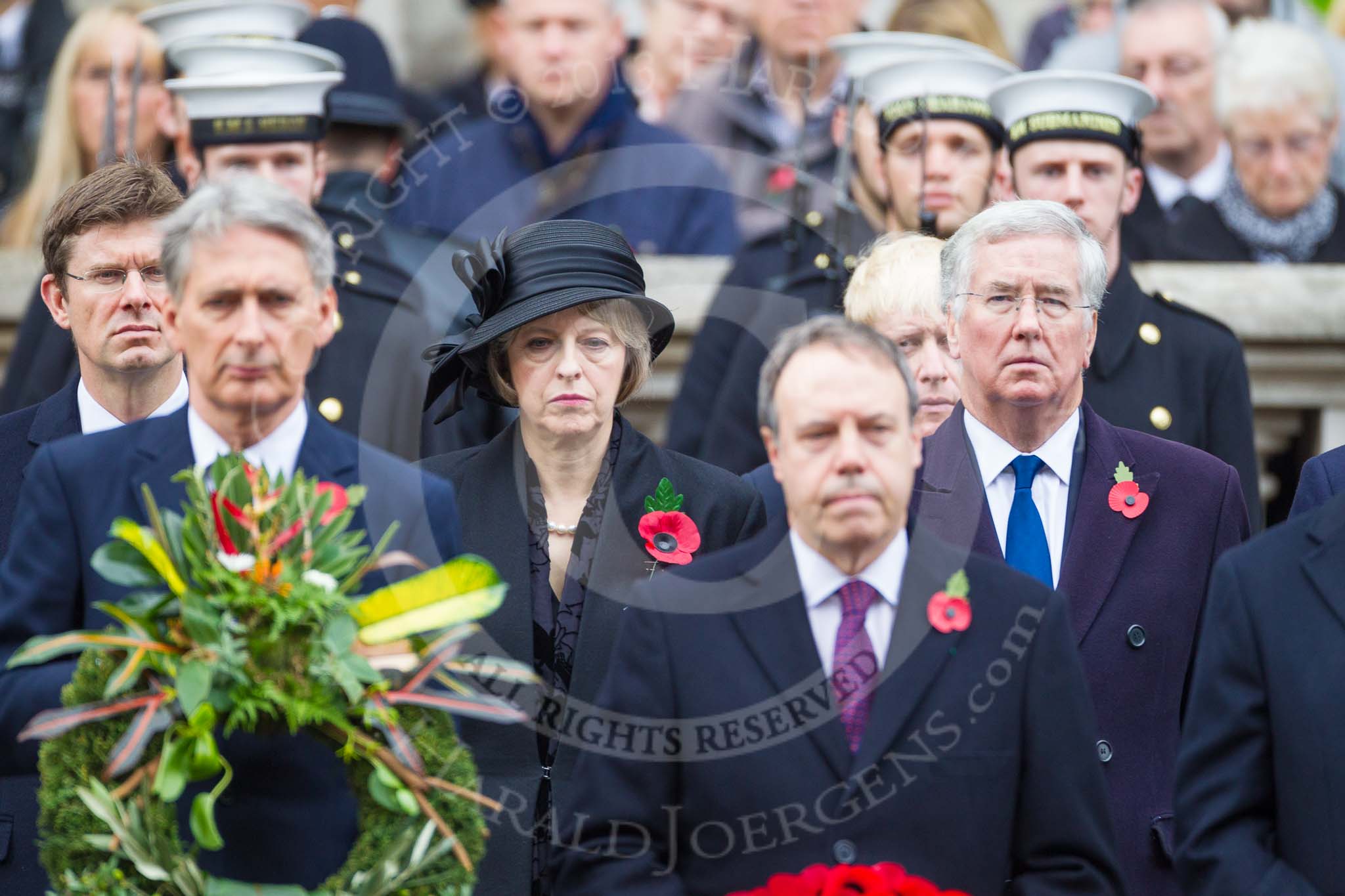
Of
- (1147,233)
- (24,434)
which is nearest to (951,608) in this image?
(24,434)

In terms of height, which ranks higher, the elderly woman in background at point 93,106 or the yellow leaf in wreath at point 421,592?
the elderly woman in background at point 93,106

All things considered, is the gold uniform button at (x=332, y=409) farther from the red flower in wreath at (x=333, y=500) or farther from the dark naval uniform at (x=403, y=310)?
the red flower in wreath at (x=333, y=500)

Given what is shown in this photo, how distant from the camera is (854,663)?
4.20 m

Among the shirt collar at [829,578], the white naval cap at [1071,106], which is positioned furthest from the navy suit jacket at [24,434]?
the white naval cap at [1071,106]

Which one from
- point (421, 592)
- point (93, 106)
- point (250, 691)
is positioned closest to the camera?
point (250, 691)

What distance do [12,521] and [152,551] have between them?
1.18 metres

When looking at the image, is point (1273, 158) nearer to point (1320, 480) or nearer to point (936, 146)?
point (936, 146)

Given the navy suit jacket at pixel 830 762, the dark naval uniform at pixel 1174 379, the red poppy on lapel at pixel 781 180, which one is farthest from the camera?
the red poppy on lapel at pixel 781 180

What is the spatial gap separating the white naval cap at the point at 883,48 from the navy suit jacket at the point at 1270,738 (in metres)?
3.24

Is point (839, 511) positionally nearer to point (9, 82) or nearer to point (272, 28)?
point (272, 28)

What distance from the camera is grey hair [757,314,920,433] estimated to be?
166 inches

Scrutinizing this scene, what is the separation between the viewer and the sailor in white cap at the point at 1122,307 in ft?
19.6

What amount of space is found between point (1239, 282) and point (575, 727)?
3.78 metres

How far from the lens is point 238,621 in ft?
12.8
